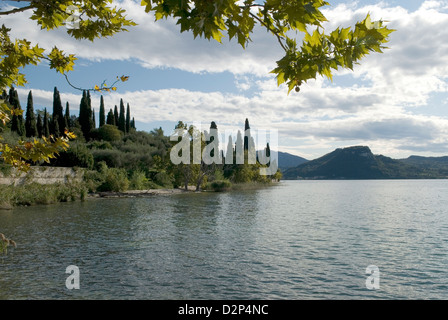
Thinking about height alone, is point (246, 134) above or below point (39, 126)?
above

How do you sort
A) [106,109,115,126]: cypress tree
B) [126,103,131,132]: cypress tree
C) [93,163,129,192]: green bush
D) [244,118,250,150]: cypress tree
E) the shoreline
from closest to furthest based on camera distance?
the shoreline < [93,163,129,192]: green bush < [106,109,115,126]: cypress tree < [126,103,131,132]: cypress tree < [244,118,250,150]: cypress tree

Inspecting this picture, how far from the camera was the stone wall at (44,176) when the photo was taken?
30.9 meters

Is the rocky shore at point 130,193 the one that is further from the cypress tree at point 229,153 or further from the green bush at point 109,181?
the cypress tree at point 229,153

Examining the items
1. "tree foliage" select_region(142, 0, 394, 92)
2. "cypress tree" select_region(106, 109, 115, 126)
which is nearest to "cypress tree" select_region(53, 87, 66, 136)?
"cypress tree" select_region(106, 109, 115, 126)

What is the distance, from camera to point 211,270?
10945 millimetres

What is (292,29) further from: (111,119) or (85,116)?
(111,119)

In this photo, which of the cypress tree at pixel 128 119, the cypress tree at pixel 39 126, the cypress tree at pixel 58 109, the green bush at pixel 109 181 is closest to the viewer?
the green bush at pixel 109 181

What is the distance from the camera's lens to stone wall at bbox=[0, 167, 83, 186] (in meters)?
30.9

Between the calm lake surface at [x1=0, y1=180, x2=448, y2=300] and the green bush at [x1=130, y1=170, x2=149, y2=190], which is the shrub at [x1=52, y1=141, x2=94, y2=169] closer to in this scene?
the green bush at [x1=130, y1=170, x2=149, y2=190]

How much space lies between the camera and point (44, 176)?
3491cm

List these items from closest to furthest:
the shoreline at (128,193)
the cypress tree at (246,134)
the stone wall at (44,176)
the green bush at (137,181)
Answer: the stone wall at (44,176) < the shoreline at (128,193) < the green bush at (137,181) < the cypress tree at (246,134)

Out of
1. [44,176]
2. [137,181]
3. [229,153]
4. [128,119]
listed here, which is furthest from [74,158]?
[229,153]

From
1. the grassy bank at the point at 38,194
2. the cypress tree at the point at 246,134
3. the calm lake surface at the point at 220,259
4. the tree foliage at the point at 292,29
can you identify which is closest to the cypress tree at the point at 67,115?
the grassy bank at the point at 38,194
